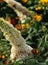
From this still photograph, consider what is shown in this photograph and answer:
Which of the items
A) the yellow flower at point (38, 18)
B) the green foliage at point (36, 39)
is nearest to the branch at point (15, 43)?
the green foliage at point (36, 39)

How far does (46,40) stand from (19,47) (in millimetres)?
344

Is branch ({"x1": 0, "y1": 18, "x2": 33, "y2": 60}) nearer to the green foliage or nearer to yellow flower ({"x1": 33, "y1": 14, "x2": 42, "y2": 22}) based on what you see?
the green foliage

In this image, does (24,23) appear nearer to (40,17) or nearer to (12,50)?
(40,17)

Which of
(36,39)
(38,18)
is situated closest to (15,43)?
(36,39)

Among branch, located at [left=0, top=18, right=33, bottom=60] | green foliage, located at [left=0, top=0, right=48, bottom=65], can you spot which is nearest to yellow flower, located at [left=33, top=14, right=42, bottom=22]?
green foliage, located at [left=0, top=0, right=48, bottom=65]

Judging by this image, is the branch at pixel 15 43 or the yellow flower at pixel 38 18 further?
the yellow flower at pixel 38 18

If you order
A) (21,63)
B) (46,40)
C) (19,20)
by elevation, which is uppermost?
(19,20)

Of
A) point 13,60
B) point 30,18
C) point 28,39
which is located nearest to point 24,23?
point 30,18

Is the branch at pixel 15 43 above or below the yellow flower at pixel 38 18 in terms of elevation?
below

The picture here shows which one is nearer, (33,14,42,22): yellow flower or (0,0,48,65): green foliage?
(0,0,48,65): green foliage

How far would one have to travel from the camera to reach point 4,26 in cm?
277

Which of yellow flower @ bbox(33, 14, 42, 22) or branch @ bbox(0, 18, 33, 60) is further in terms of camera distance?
yellow flower @ bbox(33, 14, 42, 22)

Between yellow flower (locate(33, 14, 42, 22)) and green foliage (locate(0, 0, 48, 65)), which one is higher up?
yellow flower (locate(33, 14, 42, 22))

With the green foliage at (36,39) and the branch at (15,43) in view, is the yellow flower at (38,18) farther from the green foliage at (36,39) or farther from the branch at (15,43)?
the branch at (15,43)
